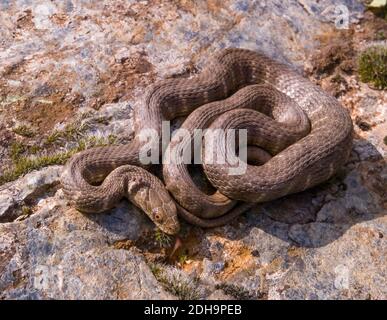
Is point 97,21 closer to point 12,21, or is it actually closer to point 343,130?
point 12,21

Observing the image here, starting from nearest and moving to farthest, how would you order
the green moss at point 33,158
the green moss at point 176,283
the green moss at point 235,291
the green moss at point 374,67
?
the green moss at point 176,283, the green moss at point 235,291, the green moss at point 33,158, the green moss at point 374,67

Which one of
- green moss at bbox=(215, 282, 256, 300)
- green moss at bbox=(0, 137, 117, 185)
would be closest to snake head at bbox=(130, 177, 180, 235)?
green moss at bbox=(215, 282, 256, 300)

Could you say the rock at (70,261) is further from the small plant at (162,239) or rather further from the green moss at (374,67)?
the green moss at (374,67)

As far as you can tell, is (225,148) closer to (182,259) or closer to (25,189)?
(182,259)

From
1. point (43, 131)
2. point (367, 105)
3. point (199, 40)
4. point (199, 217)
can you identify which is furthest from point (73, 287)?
point (367, 105)

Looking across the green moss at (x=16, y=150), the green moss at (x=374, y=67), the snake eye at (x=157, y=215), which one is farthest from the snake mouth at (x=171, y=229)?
the green moss at (x=374, y=67)
